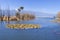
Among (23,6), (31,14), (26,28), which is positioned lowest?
(26,28)

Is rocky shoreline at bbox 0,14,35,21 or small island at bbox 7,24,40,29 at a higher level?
rocky shoreline at bbox 0,14,35,21

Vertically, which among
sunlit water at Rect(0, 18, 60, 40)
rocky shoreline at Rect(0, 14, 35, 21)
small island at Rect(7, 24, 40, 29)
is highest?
rocky shoreline at Rect(0, 14, 35, 21)

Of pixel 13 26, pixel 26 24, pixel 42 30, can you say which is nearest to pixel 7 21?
pixel 13 26

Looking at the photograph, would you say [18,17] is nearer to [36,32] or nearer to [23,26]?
[23,26]

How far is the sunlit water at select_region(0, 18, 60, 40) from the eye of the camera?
1444 millimetres

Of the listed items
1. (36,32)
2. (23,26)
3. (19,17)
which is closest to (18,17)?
(19,17)

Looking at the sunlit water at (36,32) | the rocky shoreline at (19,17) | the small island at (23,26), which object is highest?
the rocky shoreline at (19,17)

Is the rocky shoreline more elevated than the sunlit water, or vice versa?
the rocky shoreline

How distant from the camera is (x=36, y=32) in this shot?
4.77ft

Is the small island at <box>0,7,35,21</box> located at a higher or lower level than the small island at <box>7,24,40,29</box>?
higher

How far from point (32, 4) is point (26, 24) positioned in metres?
0.26

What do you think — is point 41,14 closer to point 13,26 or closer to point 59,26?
point 59,26

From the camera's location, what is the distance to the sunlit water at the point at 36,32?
144 cm

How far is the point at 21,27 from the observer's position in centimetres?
148
